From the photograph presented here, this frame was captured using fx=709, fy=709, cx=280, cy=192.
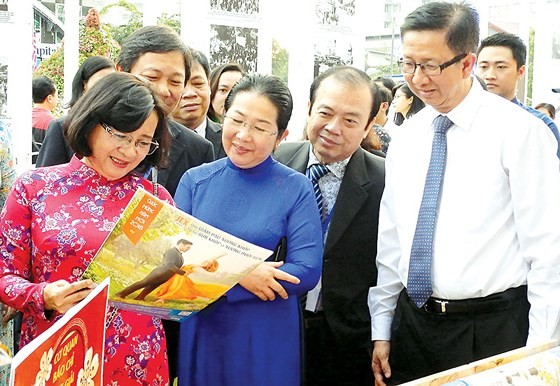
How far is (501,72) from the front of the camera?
3871 mm

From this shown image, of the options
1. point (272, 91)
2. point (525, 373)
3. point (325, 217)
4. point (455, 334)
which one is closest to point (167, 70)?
point (272, 91)

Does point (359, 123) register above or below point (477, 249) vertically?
above

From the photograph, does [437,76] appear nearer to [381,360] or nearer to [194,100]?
[381,360]

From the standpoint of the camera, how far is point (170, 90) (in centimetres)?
237

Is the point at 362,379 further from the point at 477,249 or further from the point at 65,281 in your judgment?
the point at 65,281

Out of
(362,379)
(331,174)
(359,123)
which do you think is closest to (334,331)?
(362,379)

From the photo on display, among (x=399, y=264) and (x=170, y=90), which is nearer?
(x=399, y=264)

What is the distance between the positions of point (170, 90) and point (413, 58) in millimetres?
826

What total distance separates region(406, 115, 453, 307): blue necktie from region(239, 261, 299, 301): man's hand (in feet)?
1.16

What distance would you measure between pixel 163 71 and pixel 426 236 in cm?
102

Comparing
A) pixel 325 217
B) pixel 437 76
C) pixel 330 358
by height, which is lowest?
pixel 330 358

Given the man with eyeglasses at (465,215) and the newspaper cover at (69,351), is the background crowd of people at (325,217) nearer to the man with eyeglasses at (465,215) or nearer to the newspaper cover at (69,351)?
the man with eyeglasses at (465,215)

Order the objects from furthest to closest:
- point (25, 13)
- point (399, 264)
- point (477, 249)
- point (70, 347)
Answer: point (25, 13) < point (399, 264) < point (477, 249) < point (70, 347)

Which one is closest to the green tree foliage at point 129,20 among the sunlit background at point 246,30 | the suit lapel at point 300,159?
the sunlit background at point 246,30
